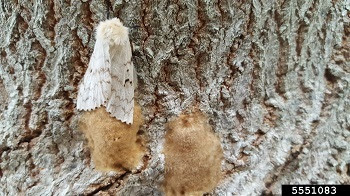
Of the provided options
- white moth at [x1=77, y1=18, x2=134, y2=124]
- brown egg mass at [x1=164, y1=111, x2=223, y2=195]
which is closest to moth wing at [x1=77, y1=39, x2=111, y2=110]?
white moth at [x1=77, y1=18, x2=134, y2=124]

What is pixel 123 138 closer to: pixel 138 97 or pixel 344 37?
pixel 138 97

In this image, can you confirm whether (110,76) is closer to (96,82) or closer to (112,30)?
(96,82)

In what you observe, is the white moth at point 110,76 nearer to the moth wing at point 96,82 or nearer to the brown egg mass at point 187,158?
the moth wing at point 96,82

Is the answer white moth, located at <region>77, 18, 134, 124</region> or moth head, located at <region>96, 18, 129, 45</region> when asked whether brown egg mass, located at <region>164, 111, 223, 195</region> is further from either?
moth head, located at <region>96, 18, 129, 45</region>

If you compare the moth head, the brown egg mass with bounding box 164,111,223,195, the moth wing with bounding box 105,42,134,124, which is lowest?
the brown egg mass with bounding box 164,111,223,195

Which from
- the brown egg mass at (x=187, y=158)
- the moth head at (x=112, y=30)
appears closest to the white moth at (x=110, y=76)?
the moth head at (x=112, y=30)

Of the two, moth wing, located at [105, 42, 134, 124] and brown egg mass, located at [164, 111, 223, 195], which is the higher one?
moth wing, located at [105, 42, 134, 124]

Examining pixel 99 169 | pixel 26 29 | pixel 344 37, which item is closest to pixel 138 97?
pixel 99 169
